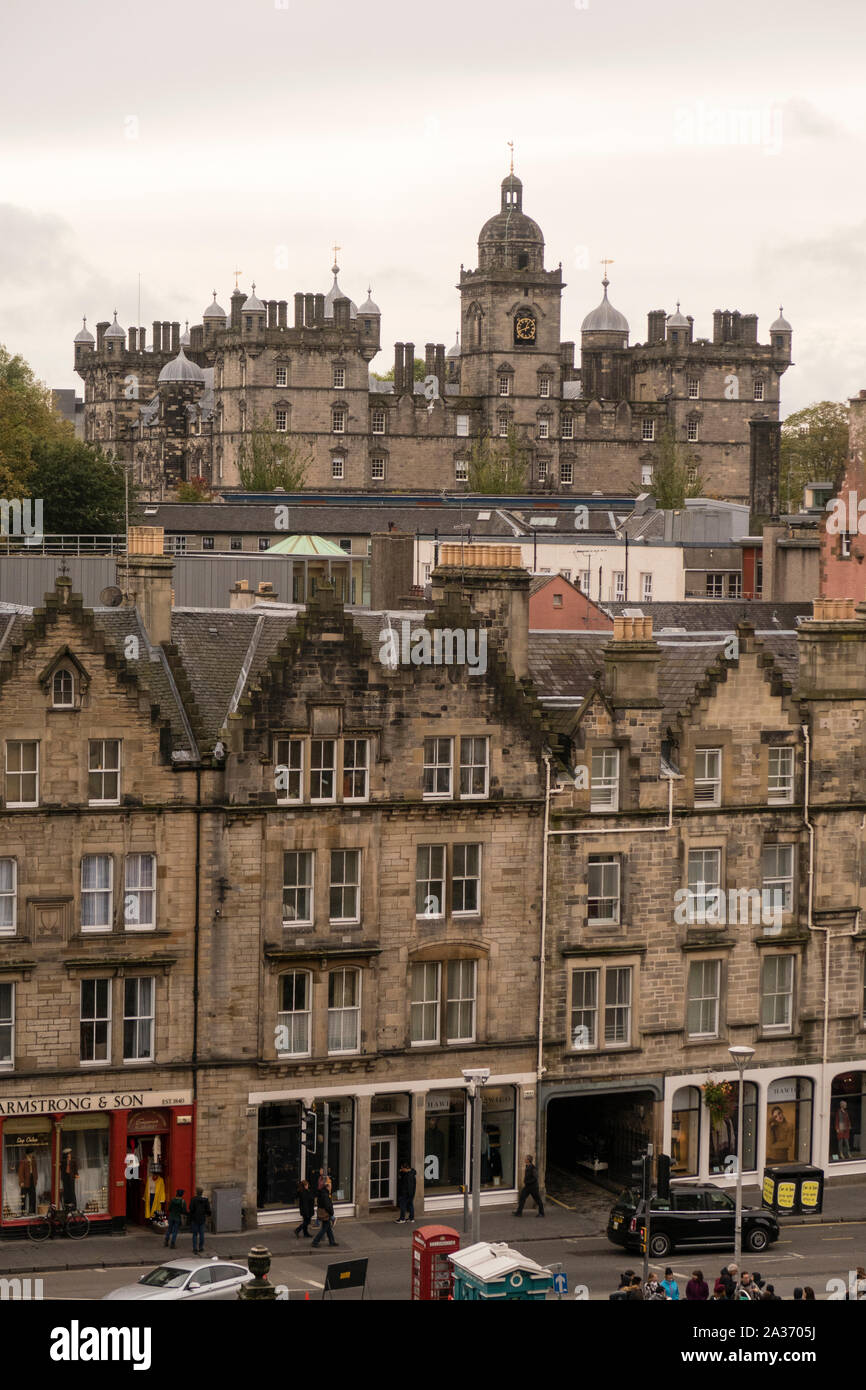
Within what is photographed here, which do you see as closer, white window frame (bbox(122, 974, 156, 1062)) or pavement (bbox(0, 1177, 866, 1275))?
pavement (bbox(0, 1177, 866, 1275))

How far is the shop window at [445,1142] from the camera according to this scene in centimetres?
4616

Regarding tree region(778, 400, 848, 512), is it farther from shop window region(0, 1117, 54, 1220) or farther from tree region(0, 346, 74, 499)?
shop window region(0, 1117, 54, 1220)

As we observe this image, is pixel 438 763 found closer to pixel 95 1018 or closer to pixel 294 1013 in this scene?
pixel 294 1013

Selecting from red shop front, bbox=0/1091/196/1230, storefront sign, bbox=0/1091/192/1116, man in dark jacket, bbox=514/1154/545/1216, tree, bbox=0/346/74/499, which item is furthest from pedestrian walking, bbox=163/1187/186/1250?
tree, bbox=0/346/74/499

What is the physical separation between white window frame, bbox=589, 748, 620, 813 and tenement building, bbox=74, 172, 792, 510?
123m

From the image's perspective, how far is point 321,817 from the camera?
45000mm

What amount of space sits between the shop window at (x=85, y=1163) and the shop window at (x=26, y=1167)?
0.33 meters

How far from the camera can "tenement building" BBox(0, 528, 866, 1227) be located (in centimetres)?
4328

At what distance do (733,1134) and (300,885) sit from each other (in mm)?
11923

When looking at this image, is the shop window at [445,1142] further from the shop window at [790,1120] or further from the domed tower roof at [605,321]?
the domed tower roof at [605,321]

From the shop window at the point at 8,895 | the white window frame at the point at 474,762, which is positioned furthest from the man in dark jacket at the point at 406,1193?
the shop window at the point at 8,895
